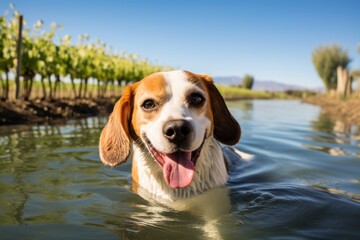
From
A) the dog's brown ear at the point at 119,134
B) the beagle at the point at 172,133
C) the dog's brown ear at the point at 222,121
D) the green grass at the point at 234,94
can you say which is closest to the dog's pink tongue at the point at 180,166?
the beagle at the point at 172,133

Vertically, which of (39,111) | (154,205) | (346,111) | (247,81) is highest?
(247,81)

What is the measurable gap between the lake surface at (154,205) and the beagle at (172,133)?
346 millimetres

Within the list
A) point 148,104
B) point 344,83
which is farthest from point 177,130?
point 344,83

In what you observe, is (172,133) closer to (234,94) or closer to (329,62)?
(234,94)

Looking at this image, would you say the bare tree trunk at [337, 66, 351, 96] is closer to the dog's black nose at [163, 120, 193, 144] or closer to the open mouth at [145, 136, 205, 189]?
the open mouth at [145, 136, 205, 189]

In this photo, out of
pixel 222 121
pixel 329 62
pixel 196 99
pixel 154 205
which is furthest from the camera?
pixel 329 62

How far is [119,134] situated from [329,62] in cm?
7579

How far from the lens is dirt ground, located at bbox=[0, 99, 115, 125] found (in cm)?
1355

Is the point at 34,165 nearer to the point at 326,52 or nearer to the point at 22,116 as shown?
the point at 22,116

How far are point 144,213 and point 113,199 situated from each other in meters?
0.77

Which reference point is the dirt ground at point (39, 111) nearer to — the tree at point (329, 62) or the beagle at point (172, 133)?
the beagle at point (172, 133)

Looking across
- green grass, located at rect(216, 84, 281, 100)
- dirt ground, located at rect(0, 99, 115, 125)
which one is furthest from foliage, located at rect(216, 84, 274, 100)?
dirt ground, located at rect(0, 99, 115, 125)

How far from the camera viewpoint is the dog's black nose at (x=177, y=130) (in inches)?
142

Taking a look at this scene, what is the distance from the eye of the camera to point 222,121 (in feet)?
15.7
